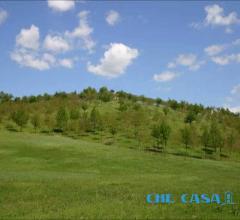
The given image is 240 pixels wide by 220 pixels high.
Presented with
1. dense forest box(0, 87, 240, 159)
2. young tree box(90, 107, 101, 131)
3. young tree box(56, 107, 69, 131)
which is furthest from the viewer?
young tree box(90, 107, 101, 131)

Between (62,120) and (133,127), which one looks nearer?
(62,120)

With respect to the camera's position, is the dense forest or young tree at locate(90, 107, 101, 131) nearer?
the dense forest

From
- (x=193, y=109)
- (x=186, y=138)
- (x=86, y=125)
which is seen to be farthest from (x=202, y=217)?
(x=193, y=109)

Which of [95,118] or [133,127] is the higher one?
[95,118]

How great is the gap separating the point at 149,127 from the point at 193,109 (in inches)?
2425

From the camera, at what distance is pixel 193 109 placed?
182125mm

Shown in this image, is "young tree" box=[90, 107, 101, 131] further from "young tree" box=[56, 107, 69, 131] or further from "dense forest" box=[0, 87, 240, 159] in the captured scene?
"young tree" box=[56, 107, 69, 131]

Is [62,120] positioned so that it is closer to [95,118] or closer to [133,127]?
[95,118]

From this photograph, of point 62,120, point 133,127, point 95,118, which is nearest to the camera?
point 62,120

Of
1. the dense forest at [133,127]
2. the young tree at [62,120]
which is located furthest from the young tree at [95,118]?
the young tree at [62,120]

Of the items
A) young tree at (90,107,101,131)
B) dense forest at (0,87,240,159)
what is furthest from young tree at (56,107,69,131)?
young tree at (90,107,101,131)

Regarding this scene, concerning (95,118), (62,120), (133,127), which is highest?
(95,118)

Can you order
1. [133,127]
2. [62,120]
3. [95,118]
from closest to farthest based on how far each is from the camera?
[62,120] < [95,118] < [133,127]

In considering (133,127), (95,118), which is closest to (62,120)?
(95,118)
